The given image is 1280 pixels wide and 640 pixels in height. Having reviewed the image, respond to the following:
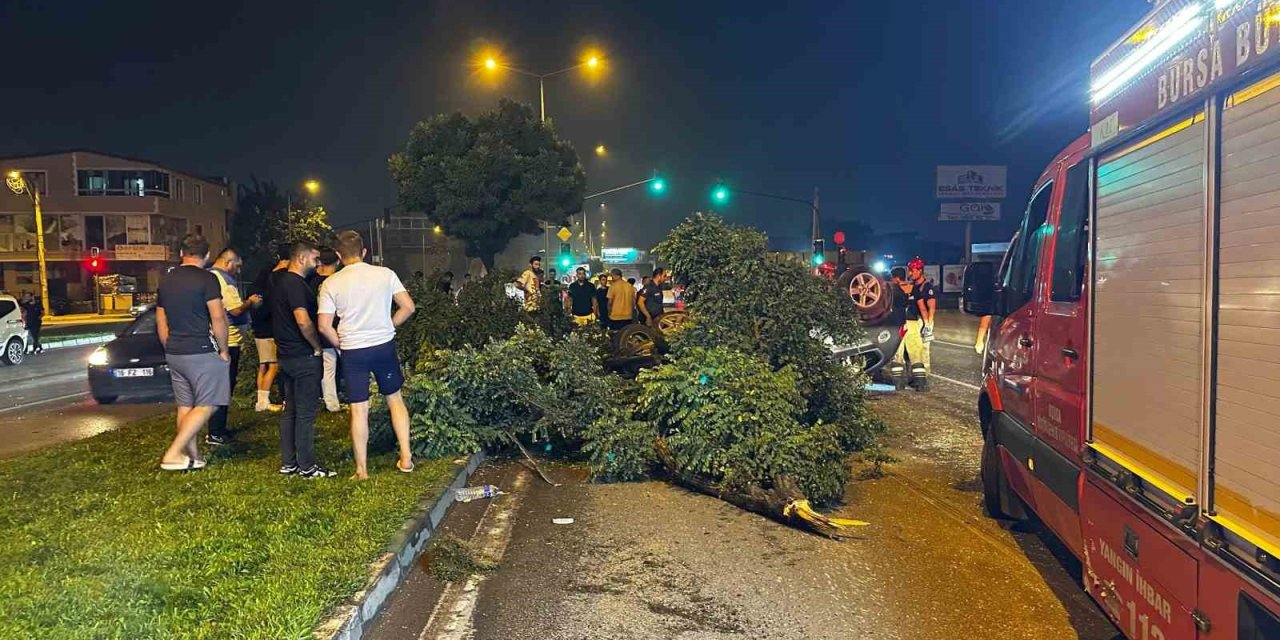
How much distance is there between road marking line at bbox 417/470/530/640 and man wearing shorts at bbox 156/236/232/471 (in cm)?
231

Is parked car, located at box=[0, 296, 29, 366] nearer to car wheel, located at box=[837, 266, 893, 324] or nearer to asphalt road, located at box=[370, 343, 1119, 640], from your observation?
asphalt road, located at box=[370, 343, 1119, 640]

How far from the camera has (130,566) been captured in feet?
14.7

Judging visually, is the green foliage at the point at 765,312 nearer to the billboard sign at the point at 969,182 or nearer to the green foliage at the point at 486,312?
the green foliage at the point at 486,312

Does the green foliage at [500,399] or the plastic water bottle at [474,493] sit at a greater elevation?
the green foliage at [500,399]

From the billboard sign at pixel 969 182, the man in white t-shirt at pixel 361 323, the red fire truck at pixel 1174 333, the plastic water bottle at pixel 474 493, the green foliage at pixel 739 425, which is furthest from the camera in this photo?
the billboard sign at pixel 969 182

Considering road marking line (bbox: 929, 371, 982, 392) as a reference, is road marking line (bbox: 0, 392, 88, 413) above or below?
above

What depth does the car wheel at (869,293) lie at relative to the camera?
12.4 meters

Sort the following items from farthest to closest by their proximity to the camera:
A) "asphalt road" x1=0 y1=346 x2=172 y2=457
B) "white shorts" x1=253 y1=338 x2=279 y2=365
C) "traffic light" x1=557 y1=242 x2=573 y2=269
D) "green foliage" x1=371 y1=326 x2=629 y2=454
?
"traffic light" x1=557 y1=242 x2=573 y2=269 → "asphalt road" x1=0 y1=346 x2=172 y2=457 → "white shorts" x1=253 y1=338 x2=279 y2=365 → "green foliage" x1=371 y1=326 x2=629 y2=454

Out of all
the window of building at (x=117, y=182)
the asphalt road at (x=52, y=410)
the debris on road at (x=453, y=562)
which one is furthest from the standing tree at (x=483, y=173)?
the window of building at (x=117, y=182)

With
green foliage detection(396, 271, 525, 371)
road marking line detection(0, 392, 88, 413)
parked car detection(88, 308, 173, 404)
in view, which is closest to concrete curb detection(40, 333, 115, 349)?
road marking line detection(0, 392, 88, 413)

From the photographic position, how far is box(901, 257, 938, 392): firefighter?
41.8 ft

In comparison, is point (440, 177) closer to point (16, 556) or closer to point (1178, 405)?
point (16, 556)

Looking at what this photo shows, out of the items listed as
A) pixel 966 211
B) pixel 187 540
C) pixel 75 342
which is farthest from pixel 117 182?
pixel 187 540

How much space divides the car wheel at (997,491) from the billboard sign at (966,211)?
173 ft
